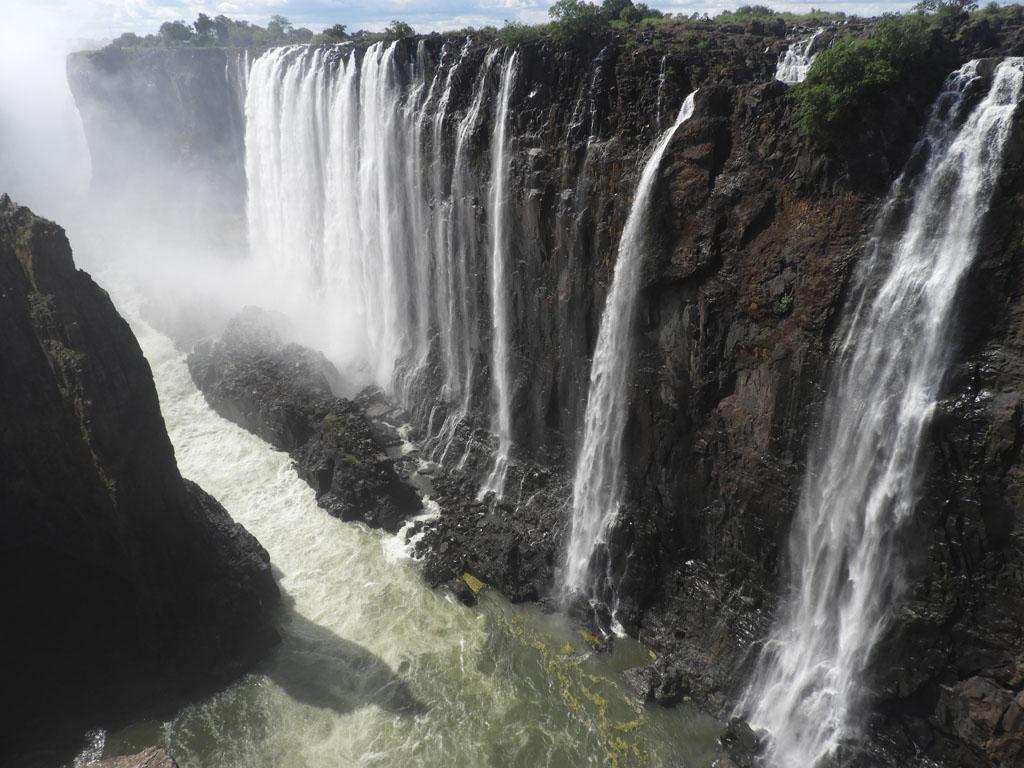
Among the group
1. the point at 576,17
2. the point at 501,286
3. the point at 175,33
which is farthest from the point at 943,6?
the point at 175,33

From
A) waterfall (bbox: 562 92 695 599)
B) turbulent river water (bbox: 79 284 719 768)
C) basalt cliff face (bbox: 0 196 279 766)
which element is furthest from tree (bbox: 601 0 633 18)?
turbulent river water (bbox: 79 284 719 768)

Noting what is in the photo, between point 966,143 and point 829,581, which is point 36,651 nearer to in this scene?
point 829,581

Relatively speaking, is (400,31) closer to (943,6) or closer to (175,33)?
(943,6)

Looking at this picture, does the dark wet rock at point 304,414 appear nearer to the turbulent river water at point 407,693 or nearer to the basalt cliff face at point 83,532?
the turbulent river water at point 407,693

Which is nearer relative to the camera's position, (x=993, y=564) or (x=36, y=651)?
(x=993, y=564)

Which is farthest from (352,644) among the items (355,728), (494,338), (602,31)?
(602,31)

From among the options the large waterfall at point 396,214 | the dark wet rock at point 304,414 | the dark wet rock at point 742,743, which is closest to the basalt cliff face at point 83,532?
the dark wet rock at point 304,414

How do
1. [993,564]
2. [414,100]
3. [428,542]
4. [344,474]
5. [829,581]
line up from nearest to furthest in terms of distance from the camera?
[993,564] → [829,581] → [428,542] → [344,474] → [414,100]
